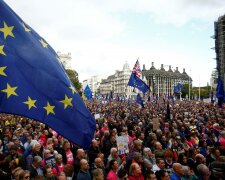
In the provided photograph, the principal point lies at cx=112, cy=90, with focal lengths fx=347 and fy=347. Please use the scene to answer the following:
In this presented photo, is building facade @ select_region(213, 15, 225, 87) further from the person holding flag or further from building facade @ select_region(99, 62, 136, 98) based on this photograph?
building facade @ select_region(99, 62, 136, 98)

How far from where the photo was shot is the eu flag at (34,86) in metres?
4.62

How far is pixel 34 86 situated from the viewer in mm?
4809

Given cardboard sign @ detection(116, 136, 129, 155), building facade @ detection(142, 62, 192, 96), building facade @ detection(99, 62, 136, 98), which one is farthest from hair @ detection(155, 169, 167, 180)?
building facade @ detection(99, 62, 136, 98)

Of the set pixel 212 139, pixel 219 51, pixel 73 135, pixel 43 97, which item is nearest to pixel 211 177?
pixel 73 135

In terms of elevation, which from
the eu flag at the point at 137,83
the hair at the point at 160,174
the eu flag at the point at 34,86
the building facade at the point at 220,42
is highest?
the building facade at the point at 220,42

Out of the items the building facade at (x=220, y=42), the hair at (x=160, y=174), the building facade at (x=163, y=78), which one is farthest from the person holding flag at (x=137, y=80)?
the building facade at (x=163, y=78)

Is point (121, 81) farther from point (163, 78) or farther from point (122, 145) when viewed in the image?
point (122, 145)

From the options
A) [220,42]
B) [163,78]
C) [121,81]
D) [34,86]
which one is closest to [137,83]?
[34,86]

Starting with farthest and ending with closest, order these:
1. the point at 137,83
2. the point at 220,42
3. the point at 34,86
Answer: the point at 220,42
the point at 137,83
the point at 34,86

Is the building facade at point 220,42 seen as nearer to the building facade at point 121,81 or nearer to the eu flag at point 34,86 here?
the eu flag at point 34,86

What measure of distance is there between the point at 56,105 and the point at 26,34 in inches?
44.6

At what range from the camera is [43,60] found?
503 cm

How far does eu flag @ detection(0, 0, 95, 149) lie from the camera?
462 centimetres

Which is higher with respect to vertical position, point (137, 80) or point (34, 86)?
point (137, 80)
